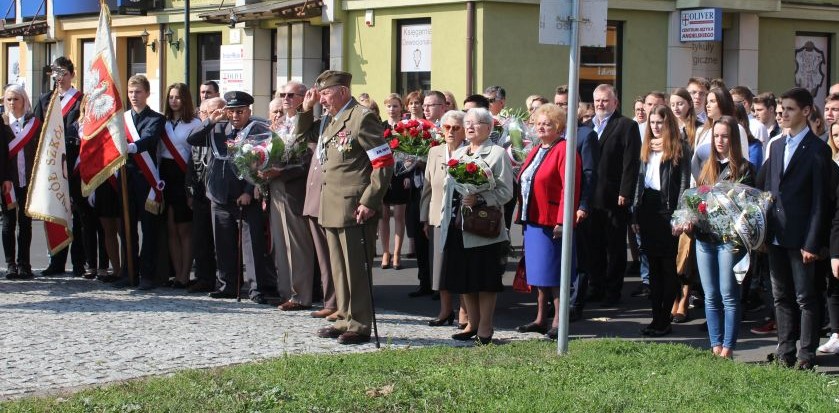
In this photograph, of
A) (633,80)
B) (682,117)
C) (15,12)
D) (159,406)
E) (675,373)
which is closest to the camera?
(159,406)

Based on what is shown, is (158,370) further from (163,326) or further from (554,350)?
(554,350)

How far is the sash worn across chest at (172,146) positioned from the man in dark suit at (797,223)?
5858 mm

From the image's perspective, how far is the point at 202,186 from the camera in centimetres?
1196

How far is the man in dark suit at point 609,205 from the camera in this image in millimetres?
11875

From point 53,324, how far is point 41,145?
9.25 feet

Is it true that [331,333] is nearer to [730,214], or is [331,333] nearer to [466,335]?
[466,335]

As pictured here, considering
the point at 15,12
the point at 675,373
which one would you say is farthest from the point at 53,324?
the point at 15,12

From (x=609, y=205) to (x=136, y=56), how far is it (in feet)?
78.4

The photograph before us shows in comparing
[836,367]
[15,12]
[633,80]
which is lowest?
[836,367]

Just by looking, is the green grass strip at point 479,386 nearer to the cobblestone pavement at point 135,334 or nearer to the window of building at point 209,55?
the cobblestone pavement at point 135,334

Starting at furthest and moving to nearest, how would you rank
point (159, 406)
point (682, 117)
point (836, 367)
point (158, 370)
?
point (682, 117) → point (836, 367) → point (158, 370) → point (159, 406)

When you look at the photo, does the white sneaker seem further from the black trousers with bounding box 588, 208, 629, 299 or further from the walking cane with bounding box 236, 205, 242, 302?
the walking cane with bounding box 236, 205, 242, 302

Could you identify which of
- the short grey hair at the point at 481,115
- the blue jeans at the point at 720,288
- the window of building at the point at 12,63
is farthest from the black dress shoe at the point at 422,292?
the window of building at the point at 12,63

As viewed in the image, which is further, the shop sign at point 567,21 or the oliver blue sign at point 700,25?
the oliver blue sign at point 700,25
